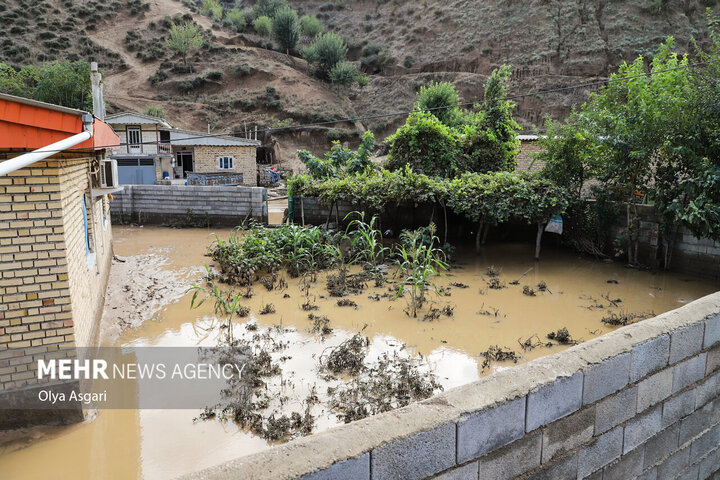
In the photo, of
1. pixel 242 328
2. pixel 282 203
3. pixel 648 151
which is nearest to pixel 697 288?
pixel 648 151

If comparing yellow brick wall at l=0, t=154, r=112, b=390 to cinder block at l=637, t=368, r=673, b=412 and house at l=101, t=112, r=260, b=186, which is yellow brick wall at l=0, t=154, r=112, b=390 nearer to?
cinder block at l=637, t=368, r=673, b=412

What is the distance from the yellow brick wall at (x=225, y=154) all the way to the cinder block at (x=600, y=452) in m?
24.7

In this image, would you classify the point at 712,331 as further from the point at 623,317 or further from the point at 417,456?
the point at 623,317

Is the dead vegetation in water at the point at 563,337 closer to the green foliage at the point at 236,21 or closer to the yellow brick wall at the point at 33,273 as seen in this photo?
the yellow brick wall at the point at 33,273

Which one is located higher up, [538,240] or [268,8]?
[268,8]

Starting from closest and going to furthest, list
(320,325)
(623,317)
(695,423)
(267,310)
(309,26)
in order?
(695,423) < (320,325) < (623,317) < (267,310) < (309,26)

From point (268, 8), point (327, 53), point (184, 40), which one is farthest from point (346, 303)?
point (268, 8)

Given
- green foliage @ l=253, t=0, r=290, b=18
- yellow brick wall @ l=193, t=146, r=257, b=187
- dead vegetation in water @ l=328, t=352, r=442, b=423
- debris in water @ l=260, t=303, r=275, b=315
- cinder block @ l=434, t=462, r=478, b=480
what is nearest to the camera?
cinder block @ l=434, t=462, r=478, b=480

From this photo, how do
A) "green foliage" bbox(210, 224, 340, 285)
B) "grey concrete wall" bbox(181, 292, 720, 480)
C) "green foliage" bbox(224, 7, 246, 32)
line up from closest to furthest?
"grey concrete wall" bbox(181, 292, 720, 480)
"green foliage" bbox(210, 224, 340, 285)
"green foliage" bbox(224, 7, 246, 32)

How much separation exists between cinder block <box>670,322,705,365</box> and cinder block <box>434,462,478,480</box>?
1893 millimetres

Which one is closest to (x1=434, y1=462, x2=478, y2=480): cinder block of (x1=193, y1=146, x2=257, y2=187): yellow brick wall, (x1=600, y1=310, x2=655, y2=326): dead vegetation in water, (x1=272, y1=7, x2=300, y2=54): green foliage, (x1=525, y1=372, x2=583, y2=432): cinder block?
(x1=525, y1=372, x2=583, y2=432): cinder block

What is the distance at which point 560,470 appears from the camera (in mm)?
2820

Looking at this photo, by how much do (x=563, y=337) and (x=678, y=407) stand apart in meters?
3.10

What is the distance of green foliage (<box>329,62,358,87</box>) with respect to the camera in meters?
42.9
